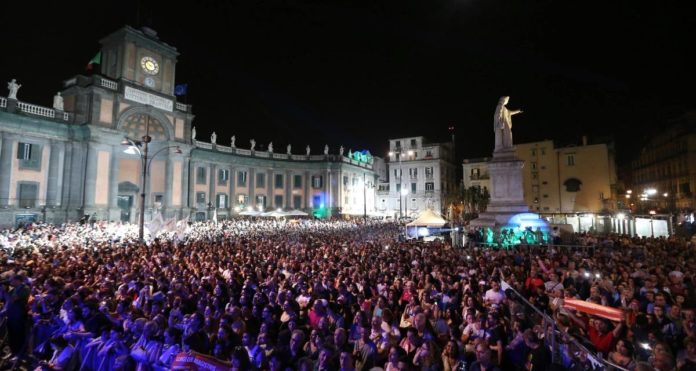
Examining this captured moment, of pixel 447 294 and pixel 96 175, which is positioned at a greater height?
pixel 96 175

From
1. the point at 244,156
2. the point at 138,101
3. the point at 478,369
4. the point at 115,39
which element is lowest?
the point at 478,369

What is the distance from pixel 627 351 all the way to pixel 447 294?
3806 millimetres

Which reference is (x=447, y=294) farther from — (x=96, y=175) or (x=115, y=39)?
(x=115, y=39)

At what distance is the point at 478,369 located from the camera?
4.99 meters

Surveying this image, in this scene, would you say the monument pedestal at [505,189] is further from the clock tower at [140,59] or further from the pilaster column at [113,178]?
the clock tower at [140,59]

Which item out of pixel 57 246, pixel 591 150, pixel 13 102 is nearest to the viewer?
pixel 57 246

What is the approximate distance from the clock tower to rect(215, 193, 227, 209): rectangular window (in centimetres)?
1611

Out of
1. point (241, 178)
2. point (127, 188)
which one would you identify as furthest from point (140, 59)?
point (241, 178)

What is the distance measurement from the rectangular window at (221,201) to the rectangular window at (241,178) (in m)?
3.52

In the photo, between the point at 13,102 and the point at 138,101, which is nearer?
the point at 13,102

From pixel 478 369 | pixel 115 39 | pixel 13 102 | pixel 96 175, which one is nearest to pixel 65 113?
pixel 13 102

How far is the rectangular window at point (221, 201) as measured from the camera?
52.6m

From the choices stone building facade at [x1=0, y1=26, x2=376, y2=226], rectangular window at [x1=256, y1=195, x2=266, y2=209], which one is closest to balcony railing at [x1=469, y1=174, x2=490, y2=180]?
rectangular window at [x1=256, y1=195, x2=266, y2=209]

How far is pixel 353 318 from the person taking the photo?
7.64 metres
